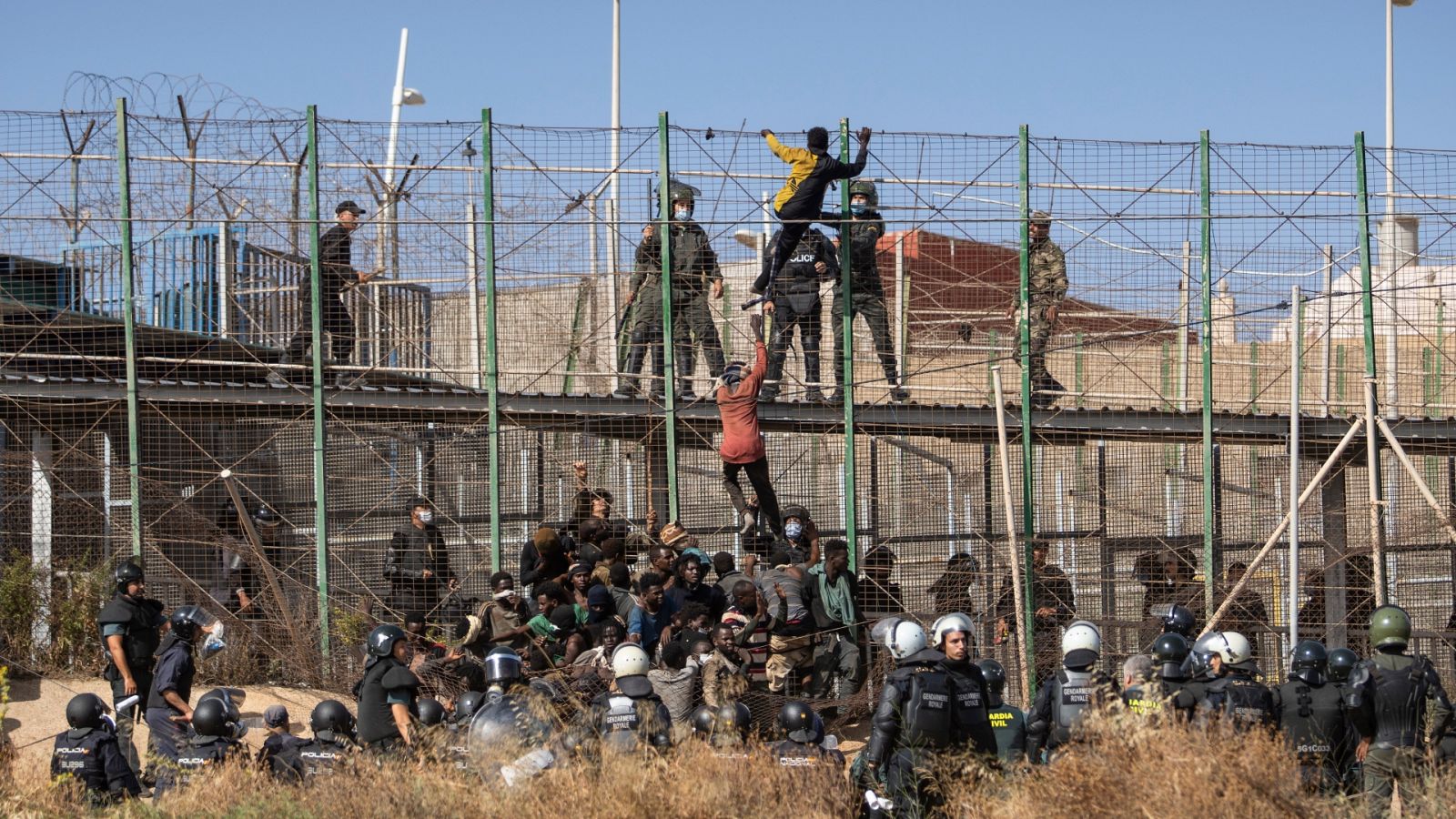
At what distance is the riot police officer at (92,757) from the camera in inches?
433

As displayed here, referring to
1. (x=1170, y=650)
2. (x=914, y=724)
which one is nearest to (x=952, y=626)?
(x=914, y=724)

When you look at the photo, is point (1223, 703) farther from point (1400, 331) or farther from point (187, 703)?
point (1400, 331)

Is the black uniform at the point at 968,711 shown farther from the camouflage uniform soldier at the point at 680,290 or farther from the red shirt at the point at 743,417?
the camouflage uniform soldier at the point at 680,290

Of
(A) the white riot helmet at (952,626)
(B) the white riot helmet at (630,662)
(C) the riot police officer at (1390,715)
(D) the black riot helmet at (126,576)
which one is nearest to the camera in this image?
(A) the white riot helmet at (952,626)

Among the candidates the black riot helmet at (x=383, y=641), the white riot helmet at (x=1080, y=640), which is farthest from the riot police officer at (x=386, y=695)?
the white riot helmet at (x=1080, y=640)

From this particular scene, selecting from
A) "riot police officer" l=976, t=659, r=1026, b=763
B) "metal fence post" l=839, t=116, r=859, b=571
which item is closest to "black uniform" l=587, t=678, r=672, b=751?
"riot police officer" l=976, t=659, r=1026, b=763

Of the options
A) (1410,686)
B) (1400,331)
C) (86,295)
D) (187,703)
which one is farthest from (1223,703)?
(1400,331)

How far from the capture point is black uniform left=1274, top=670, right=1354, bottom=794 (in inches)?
417

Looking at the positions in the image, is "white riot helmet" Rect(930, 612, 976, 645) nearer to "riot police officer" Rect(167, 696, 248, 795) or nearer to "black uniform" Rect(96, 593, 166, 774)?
"riot police officer" Rect(167, 696, 248, 795)

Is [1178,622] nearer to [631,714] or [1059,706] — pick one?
[1059,706]

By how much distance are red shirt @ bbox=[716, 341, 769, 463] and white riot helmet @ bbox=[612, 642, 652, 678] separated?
3872 mm

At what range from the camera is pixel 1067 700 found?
34.7 feet

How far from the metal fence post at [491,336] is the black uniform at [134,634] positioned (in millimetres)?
3096

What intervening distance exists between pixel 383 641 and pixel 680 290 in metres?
5.49
